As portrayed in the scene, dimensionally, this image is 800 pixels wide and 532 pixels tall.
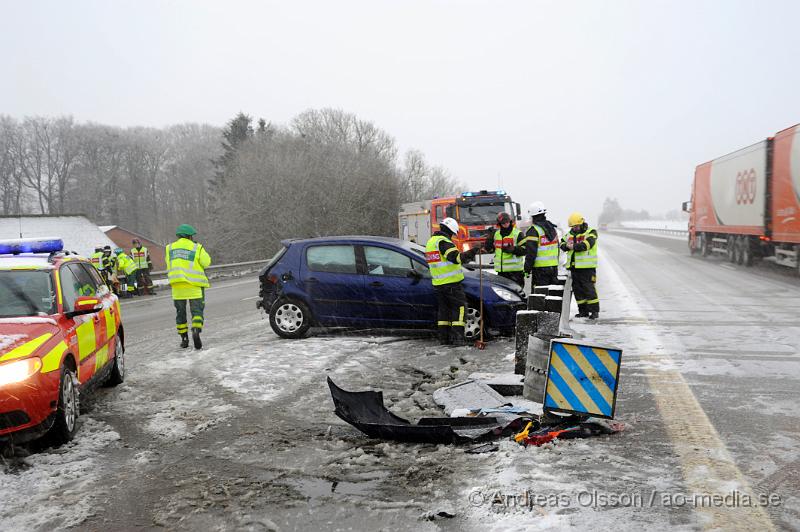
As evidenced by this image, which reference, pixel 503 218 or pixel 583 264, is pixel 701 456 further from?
pixel 583 264

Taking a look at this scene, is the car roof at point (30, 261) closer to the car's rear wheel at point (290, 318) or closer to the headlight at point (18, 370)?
the headlight at point (18, 370)

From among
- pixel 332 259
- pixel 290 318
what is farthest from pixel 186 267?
pixel 332 259

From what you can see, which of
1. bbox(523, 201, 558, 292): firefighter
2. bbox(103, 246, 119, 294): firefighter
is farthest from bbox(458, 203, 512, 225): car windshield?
bbox(523, 201, 558, 292): firefighter

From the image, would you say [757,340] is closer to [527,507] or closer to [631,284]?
[527,507]

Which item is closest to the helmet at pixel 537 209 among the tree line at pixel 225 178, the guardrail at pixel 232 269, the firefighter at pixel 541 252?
the firefighter at pixel 541 252

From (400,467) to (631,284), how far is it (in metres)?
13.9

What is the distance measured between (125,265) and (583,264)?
47.2 ft

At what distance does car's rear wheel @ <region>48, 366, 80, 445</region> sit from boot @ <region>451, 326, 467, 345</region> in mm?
4890

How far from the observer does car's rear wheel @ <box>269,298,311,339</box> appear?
9844 mm

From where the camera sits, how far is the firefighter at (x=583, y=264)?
11.0 meters

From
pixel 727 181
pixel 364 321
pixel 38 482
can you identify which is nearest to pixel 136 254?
pixel 364 321

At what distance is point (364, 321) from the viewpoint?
383 inches

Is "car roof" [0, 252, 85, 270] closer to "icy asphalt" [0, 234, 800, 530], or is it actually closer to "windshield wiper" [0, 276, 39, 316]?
"windshield wiper" [0, 276, 39, 316]

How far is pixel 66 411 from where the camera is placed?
521 cm
